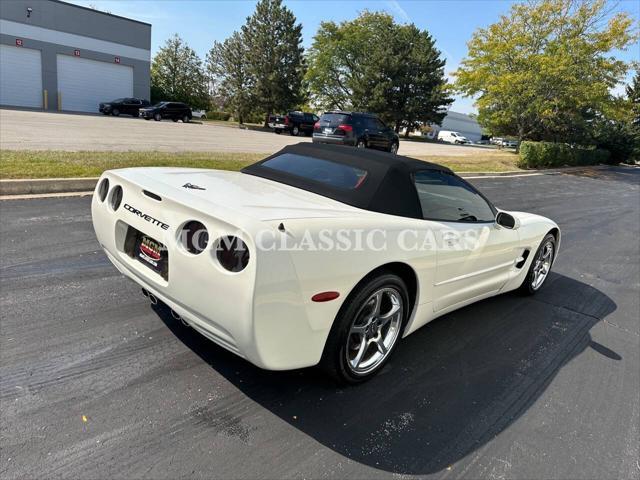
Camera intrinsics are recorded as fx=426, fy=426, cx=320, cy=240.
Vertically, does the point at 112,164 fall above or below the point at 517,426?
above

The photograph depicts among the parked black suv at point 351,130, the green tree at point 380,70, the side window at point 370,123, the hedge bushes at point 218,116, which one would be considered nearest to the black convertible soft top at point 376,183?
the parked black suv at point 351,130

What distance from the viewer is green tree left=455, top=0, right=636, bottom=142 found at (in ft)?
64.1

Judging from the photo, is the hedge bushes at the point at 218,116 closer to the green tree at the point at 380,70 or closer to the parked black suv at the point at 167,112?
the green tree at the point at 380,70

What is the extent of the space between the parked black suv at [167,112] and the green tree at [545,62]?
71.5 ft

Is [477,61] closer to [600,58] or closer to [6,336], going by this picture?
[600,58]

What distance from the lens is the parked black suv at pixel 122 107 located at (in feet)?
106

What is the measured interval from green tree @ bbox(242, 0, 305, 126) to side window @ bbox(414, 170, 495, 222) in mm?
36615

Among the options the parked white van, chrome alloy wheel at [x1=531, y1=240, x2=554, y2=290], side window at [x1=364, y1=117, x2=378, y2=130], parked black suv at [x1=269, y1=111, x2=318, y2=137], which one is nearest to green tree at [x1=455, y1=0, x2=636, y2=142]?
side window at [x1=364, y1=117, x2=378, y2=130]

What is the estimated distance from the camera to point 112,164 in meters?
8.61

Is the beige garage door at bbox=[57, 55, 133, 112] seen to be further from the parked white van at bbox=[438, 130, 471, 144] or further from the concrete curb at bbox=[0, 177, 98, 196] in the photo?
the parked white van at bbox=[438, 130, 471, 144]

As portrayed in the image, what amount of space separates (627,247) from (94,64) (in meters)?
39.0

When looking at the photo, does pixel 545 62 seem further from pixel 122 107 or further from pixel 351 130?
pixel 122 107

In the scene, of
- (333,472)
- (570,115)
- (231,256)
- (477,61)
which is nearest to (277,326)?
(231,256)

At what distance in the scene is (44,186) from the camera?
6637 millimetres
